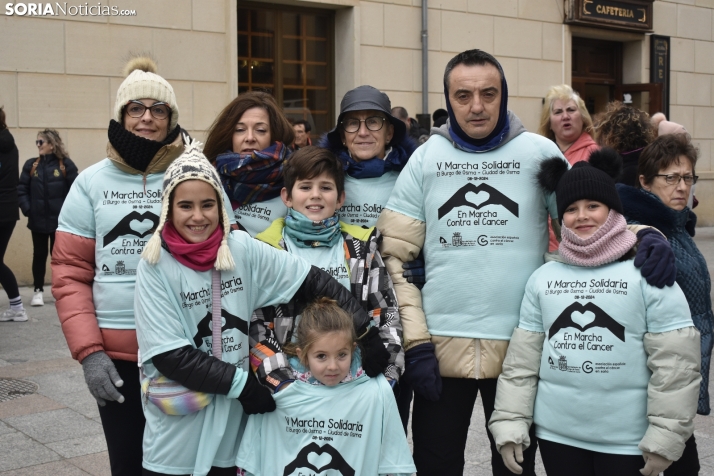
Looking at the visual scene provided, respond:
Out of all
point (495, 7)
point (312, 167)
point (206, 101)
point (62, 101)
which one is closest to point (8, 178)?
point (62, 101)

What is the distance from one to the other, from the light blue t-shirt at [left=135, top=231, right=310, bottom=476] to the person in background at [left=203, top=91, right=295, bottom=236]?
1.77 ft

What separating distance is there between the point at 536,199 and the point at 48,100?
7.91 meters

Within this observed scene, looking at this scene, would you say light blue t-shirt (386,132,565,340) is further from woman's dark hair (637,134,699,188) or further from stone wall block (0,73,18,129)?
stone wall block (0,73,18,129)

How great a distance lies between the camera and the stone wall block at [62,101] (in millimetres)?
9352

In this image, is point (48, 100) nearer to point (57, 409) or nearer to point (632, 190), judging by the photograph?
point (57, 409)

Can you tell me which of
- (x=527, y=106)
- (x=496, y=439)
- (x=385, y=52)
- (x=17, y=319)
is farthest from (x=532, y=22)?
(x=496, y=439)

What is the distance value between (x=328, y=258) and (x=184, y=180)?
25.6 inches

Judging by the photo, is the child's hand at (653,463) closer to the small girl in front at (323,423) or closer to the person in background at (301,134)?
the small girl in front at (323,423)

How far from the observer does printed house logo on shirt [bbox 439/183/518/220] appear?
3.04 metres

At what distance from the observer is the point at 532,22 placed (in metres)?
13.3

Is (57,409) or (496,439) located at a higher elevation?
(496,439)

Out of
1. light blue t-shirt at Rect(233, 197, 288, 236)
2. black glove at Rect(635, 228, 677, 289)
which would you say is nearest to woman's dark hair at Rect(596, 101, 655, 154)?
black glove at Rect(635, 228, 677, 289)

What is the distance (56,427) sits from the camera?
4859mm

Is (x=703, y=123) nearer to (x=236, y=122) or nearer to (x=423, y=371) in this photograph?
(x=236, y=122)
